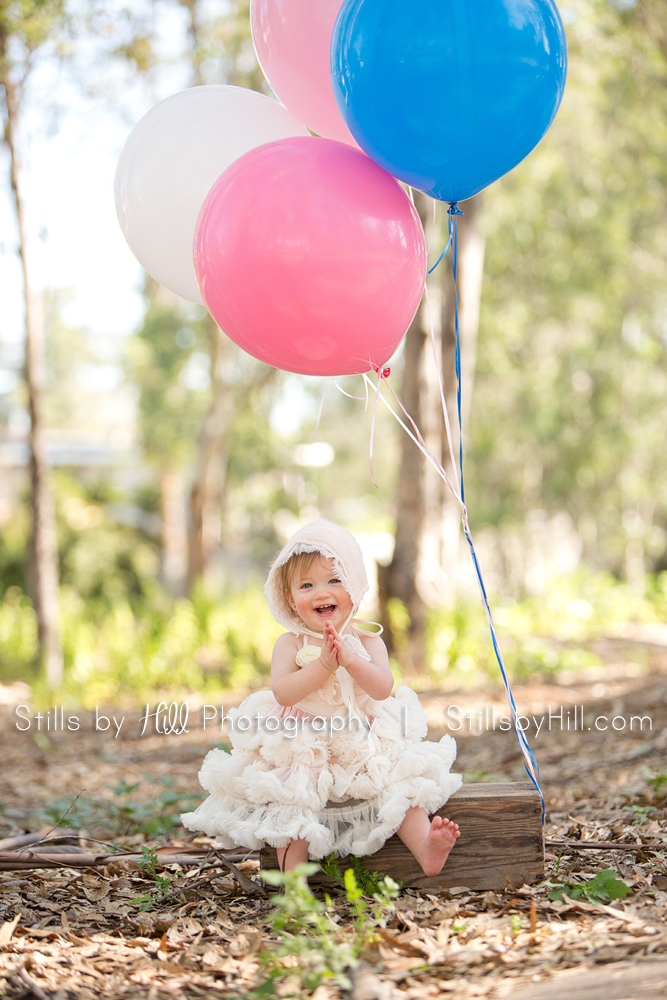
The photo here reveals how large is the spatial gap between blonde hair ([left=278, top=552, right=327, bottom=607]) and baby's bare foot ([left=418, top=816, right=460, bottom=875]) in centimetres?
74

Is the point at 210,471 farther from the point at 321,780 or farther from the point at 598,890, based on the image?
the point at 598,890

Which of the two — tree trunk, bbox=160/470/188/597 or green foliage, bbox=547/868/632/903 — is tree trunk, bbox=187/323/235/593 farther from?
green foliage, bbox=547/868/632/903

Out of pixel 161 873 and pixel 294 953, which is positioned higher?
pixel 294 953

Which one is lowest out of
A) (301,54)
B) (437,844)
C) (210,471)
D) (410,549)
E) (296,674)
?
(210,471)

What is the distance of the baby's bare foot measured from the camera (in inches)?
85.6

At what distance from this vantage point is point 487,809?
2.33 m

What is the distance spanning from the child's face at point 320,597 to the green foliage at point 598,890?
93 cm

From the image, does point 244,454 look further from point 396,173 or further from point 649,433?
point 396,173

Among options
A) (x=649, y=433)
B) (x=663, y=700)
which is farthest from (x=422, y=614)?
(x=649, y=433)

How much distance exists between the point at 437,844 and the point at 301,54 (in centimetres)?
240

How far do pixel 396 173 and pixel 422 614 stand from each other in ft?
15.7

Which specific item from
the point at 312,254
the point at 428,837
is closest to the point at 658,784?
the point at 428,837

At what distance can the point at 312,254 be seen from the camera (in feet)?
7.13

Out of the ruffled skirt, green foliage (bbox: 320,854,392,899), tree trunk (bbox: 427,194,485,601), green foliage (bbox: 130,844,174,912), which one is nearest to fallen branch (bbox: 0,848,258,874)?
green foliage (bbox: 130,844,174,912)
